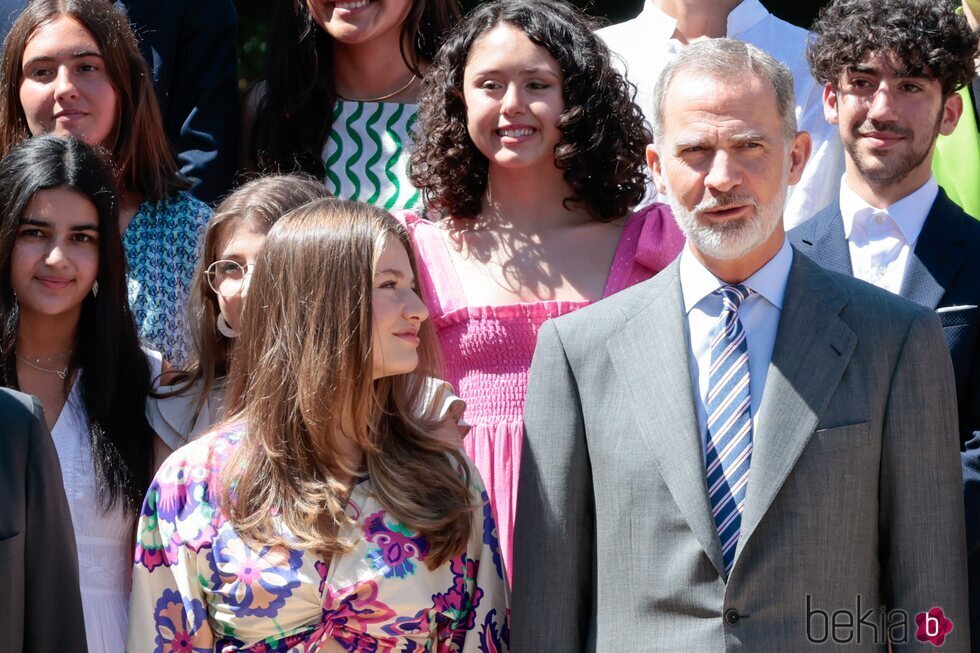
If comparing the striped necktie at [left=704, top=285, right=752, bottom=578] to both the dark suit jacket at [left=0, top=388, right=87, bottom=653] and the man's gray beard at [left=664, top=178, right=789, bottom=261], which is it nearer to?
the man's gray beard at [left=664, top=178, right=789, bottom=261]

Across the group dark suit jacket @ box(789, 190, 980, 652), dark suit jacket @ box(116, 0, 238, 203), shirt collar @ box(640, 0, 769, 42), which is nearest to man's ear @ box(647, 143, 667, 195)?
dark suit jacket @ box(789, 190, 980, 652)

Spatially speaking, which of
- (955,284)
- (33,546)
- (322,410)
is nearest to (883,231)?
(955,284)

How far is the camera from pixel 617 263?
3.74 meters

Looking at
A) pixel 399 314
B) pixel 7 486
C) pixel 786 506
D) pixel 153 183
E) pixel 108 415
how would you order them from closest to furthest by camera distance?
1. pixel 7 486
2. pixel 786 506
3. pixel 399 314
4. pixel 108 415
5. pixel 153 183

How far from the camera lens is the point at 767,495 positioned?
2.71 meters

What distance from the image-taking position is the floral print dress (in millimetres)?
2812

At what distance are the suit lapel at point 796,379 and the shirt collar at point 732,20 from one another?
193 centimetres

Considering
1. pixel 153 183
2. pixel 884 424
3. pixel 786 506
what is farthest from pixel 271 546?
pixel 153 183

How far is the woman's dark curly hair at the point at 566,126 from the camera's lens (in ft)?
12.5

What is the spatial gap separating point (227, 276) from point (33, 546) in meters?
1.21

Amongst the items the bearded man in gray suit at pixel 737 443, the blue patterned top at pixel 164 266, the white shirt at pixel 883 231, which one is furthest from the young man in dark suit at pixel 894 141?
the blue patterned top at pixel 164 266

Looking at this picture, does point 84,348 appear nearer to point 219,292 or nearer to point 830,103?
point 219,292

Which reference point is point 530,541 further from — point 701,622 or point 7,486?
point 7,486

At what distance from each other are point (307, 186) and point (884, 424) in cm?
168
